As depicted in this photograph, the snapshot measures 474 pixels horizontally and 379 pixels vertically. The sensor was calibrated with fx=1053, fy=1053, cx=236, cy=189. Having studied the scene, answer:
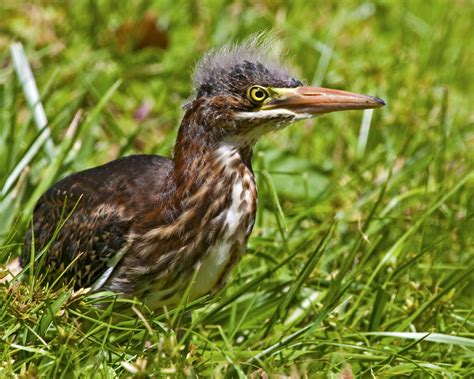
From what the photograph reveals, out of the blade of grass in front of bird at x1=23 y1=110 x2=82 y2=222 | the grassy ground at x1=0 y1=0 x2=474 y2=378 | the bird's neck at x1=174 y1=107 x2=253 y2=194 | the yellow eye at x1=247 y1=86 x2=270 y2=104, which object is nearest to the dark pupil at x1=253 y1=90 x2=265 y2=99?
the yellow eye at x1=247 y1=86 x2=270 y2=104

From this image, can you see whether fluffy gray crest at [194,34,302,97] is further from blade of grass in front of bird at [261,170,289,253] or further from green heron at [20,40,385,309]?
blade of grass in front of bird at [261,170,289,253]

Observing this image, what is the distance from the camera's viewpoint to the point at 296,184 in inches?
233

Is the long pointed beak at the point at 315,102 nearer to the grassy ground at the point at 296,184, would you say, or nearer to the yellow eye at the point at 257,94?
the yellow eye at the point at 257,94

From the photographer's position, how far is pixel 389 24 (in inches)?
308

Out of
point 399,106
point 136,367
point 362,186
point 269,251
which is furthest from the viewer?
point 399,106

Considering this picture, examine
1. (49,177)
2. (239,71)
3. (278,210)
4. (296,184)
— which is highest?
(239,71)

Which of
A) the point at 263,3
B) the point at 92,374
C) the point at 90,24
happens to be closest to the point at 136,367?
the point at 92,374

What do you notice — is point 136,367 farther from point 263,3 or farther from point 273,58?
point 263,3

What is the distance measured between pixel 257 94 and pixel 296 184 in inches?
70.8

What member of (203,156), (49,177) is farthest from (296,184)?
(203,156)

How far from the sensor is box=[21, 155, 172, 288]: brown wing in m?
4.30

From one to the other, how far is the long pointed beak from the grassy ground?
2.00 ft

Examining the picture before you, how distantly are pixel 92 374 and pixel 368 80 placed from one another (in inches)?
156

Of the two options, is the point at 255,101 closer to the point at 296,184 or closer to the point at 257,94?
the point at 257,94
